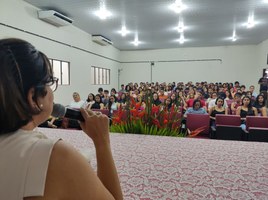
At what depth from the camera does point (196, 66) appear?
1254 cm

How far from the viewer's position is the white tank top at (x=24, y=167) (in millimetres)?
403

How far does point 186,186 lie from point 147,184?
18 cm

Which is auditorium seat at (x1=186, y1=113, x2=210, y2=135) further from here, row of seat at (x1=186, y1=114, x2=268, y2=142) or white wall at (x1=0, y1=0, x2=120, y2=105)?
white wall at (x1=0, y1=0, x2=120, y2=105)

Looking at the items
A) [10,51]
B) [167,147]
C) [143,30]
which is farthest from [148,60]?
[10,51]

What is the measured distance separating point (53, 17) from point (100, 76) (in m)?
5.03

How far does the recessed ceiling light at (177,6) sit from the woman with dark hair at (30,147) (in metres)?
5.45

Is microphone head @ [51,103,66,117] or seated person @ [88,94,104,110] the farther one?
seated person @ [88,94,104,110]

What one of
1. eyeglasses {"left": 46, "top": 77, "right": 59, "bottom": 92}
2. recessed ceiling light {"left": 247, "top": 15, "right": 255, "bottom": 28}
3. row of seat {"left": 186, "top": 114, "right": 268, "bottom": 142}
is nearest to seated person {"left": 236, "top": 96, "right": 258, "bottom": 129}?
row of seat {"left": 186, "top": 114, "right": 268, "bottom": 142}

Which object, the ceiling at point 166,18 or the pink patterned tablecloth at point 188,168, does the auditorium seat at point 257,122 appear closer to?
the pink patterned tablecloth at point 188,168

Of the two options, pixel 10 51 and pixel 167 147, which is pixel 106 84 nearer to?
pixel 167 147

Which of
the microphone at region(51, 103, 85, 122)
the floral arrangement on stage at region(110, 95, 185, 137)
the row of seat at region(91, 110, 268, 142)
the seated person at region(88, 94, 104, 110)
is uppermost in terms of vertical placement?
the microphone at region(51, 103, 85, 122)

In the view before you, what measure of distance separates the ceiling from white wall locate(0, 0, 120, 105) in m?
0.37

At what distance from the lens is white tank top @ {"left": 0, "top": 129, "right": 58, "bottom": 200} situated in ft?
1.32

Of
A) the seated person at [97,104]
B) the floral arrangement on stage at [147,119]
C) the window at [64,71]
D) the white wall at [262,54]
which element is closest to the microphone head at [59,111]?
the floral arrangement on stage at [147,119]
